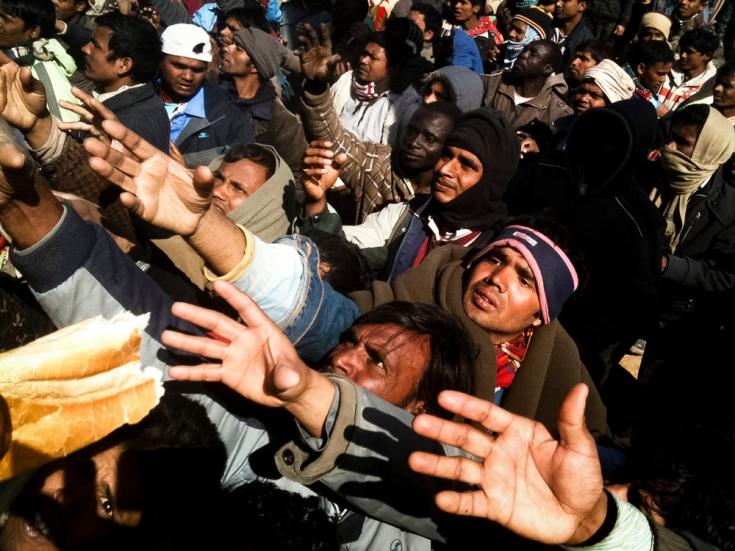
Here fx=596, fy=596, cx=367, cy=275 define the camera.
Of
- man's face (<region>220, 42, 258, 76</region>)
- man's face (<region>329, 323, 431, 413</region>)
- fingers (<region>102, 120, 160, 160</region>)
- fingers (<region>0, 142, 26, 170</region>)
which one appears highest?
fingers (<region>0, 142, 26, 170</region>)

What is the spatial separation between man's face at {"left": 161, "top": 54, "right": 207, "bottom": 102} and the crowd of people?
0.05 feet

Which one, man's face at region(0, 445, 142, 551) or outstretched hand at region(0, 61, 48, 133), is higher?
outstretched hand at region(0, 61, 48, 133)

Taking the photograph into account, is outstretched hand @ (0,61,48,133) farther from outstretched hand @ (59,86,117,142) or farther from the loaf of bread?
the loaf of bread

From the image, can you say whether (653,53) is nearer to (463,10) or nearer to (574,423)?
(463,10)

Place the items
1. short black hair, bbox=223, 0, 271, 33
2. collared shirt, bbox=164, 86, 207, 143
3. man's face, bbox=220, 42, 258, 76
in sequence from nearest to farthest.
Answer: collared shirt, bbox=164, 86, 207, 143 → man's face, bbox=220, 42, 258, 76 → short black hair, bbox=223, 0, 271, 33

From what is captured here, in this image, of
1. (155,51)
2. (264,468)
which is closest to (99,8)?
(155,51)

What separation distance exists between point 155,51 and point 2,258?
75.4 inches

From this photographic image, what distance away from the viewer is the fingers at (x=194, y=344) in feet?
4.29

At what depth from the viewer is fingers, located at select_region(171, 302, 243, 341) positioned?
52.1 inches

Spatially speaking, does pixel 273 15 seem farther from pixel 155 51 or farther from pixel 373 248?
pixel 373 248

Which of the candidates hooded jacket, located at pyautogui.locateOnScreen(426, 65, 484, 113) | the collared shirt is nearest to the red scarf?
hooded jacket, located at pyautogui.locateOnScreen(426, 65, 484, 113)

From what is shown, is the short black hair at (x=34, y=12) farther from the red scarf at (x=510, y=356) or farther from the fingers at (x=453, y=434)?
the fingers at (x=453, y=434)

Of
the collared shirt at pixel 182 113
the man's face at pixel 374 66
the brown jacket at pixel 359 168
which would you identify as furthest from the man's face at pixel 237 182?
the man's face at pixel 374 66

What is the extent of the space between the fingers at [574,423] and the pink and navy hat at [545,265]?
1.04m
